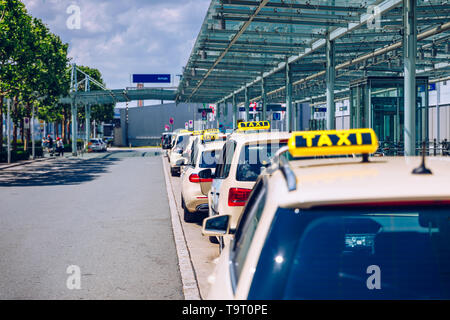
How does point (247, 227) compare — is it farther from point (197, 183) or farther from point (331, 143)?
point (197, 183)

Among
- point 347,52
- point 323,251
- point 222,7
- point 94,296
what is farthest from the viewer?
point 347,52

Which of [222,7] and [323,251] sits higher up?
[222,7]

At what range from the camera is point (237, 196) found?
7758 mm

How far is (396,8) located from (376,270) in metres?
15.5

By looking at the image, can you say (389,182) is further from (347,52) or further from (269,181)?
(347,52)

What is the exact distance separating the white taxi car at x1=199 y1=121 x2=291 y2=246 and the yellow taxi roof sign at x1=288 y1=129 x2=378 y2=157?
4.50 metres

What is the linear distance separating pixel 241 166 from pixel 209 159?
14.0ft

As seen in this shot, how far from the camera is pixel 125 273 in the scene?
24.2 ft

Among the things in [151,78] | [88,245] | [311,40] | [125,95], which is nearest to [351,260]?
[88,245]

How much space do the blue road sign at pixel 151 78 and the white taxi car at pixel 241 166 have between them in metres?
70.9

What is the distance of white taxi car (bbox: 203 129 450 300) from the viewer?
2322 mm

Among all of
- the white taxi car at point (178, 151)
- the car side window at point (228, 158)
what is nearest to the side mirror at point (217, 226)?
the car side window at point (228, 158)

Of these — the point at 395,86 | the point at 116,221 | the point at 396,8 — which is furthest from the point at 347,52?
the point at 116,221

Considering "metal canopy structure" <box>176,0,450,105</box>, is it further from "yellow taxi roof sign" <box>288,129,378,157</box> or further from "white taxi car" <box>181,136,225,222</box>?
"yellow taxi roof sign" <box>288,129,378,157</box>
